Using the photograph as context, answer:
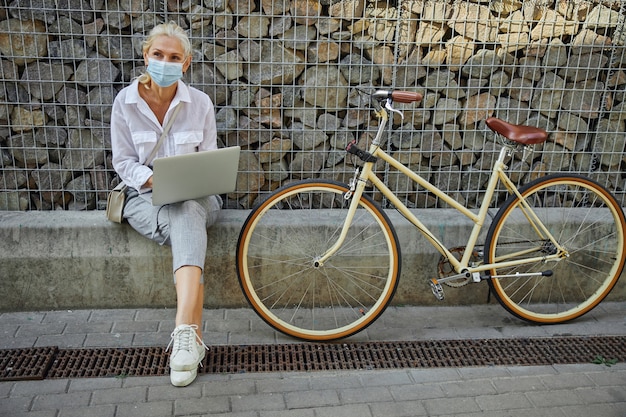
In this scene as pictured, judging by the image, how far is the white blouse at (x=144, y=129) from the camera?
3627mm

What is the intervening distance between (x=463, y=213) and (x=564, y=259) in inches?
32.1

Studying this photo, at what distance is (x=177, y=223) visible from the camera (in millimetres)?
3557

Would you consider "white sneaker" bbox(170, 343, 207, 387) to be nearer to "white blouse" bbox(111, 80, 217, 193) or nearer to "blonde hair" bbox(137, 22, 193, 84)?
"white blouse" bbox(111, 80, 217, 193)

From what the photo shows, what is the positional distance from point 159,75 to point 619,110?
3.11 m

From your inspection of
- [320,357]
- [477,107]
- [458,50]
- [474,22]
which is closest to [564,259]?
[477,107]

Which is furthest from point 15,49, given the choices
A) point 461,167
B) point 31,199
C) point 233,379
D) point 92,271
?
point 461,167

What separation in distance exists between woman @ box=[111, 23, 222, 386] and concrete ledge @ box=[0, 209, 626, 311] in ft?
0.93

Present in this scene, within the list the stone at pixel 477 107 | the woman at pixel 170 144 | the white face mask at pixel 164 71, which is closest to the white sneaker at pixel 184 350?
the woman at pixel 170 144

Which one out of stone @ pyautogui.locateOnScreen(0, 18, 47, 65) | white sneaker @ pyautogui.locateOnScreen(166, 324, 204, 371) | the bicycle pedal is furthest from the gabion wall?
white sneaker @ pyautogui.locateOnScreen(166, 324, 204, 371)

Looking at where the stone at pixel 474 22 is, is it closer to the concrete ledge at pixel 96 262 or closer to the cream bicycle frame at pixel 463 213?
the cream bicycle frame at pixel 463 213

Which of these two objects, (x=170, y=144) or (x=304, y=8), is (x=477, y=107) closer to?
(x=304, y=8)

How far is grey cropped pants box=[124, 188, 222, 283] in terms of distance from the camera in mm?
3480

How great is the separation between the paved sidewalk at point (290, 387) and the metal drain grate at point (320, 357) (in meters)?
0.06

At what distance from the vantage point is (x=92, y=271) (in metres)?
4.04
